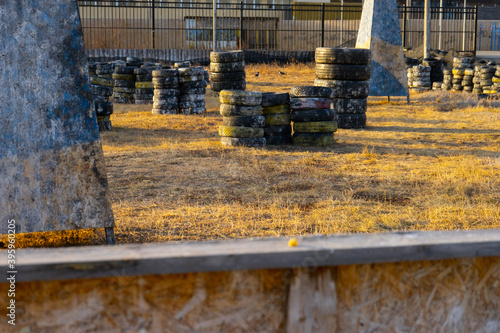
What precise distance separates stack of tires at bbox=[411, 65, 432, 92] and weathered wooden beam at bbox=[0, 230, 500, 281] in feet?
58.4

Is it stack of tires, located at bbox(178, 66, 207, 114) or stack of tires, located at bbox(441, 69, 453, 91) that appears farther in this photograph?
stack of tires, located at bbox(441, 69, 453, 91)

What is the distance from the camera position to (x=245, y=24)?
3366 centimetres

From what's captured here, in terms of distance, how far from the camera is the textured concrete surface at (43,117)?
158 inches

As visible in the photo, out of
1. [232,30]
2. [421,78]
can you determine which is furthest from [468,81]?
[232,30]

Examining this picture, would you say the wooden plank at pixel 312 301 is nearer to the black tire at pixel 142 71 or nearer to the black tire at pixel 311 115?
the black tire at pixel 311 115

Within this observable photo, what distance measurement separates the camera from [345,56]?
34.2 ft

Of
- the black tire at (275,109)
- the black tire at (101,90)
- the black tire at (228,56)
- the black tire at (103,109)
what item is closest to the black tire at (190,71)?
the black tire at (228,56)

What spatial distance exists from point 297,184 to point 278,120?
2801 millimetres

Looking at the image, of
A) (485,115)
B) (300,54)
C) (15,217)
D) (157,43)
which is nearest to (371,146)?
(485,115)

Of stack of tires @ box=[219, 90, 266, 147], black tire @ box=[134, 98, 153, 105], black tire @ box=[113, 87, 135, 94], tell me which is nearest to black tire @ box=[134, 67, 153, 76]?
black tire @ box=[134, 98, 153, 105]

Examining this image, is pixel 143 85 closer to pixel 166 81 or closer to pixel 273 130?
pixel 166 81

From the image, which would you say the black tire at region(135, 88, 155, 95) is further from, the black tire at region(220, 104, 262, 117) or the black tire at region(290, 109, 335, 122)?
the black tire at region(290, 109, 335, 122)

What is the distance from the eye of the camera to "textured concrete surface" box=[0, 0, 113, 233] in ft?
13.1

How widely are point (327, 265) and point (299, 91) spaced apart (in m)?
7.18
